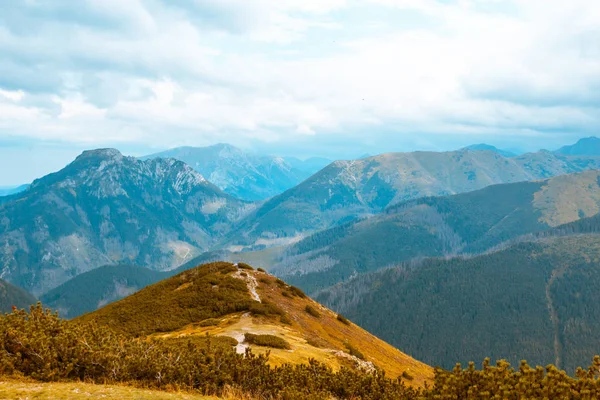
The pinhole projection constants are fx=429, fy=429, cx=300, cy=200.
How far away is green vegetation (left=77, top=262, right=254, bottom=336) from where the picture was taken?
6600 centimetres

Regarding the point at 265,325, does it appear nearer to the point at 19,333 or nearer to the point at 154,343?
the point at 154,343

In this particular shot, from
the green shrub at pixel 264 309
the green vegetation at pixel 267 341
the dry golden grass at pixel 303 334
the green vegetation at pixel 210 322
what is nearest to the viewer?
the dry golden grass at pixel 303 334

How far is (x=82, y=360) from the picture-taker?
27734mm

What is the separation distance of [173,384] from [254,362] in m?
5.77

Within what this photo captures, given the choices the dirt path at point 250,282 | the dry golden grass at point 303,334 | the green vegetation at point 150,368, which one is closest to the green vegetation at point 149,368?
the green vegetation at point 150,368

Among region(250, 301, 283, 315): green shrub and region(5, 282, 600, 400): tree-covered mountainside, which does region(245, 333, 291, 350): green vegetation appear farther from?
region(250, 301, 283, 315): green shrub

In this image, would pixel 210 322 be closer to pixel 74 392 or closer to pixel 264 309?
pixel 264 309

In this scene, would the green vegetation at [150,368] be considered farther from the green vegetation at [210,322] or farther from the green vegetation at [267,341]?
the green vegetation at [210,322]

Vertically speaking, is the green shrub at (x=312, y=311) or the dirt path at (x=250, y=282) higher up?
the dirt path at (x=250, y=282)

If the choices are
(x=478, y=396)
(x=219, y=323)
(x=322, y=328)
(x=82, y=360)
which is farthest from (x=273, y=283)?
(x=478, y=396)

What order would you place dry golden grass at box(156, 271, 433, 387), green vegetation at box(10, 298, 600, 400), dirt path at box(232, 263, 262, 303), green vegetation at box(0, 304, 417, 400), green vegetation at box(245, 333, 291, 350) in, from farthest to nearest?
dirt path at box(232, 263, 262, 303) < green vegetation at box(245, 333, 291, 350) < dry golden grass at box(156, 271, 433, 387) < green vegetation at box(0, 304, 417, 400) < green vegetation at box(10, 298, 600, 400)

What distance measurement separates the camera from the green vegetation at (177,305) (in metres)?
66.0

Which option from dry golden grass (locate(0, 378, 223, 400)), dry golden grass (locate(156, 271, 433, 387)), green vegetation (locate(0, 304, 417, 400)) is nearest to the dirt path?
dry golden grass (locate(156, 271, 433, 387))

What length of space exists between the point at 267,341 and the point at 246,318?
57.4 feet
